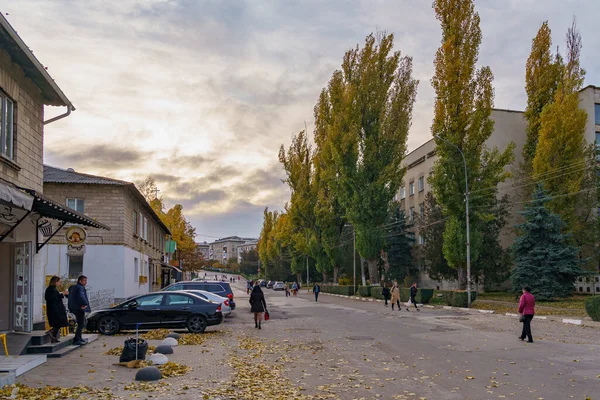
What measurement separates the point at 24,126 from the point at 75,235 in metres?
4.13

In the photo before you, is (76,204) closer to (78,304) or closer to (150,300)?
(150,300)

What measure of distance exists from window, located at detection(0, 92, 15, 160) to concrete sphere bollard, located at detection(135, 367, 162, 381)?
5.78 meters

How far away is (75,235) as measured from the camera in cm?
1689

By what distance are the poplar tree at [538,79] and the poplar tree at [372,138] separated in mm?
9198

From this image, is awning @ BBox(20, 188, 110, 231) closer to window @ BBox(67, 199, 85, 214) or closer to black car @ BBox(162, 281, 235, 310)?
black car @ BBox(162, 281, 235, 310)

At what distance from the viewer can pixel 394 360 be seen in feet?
41.9

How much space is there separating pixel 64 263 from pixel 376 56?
29784mm

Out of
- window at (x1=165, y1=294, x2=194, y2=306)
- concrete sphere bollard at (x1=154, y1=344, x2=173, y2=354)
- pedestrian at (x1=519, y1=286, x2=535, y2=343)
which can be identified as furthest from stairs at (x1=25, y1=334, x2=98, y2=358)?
pedestrian at (x1=519, y1=286, x2=535, y2=343)

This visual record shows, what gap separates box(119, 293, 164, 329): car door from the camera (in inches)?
753

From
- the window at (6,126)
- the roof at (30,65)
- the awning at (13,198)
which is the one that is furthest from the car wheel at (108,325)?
the awning at (13,198)

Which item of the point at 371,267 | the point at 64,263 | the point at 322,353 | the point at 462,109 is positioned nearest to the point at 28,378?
the point at 322,353

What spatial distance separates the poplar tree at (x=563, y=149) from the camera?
41.1 meters

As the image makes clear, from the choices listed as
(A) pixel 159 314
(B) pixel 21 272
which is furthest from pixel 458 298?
(B) pixel 21 272

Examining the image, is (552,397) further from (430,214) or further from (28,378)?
(430,214)
